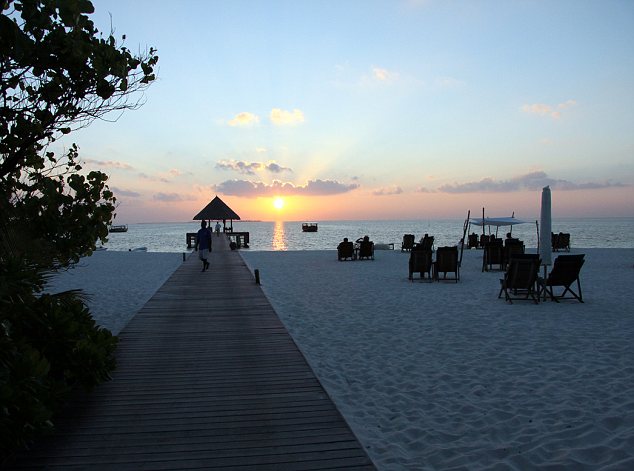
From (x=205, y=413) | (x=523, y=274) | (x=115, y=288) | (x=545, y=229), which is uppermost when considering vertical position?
(x=545, y=229)

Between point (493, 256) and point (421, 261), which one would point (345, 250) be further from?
point (421, 261)

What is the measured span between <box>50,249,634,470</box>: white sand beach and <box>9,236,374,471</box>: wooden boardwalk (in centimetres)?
32

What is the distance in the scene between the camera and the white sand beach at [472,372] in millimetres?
3324

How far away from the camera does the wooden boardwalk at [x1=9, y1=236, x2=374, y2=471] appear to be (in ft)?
9.82

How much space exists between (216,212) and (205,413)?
26934mm

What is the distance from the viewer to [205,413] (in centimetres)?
371

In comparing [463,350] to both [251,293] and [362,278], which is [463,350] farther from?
[362,278]

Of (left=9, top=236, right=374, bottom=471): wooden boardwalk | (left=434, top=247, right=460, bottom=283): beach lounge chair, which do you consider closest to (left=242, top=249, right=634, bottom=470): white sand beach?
(left=9, top=236, right=374, bottom=471): wooden boardwalk

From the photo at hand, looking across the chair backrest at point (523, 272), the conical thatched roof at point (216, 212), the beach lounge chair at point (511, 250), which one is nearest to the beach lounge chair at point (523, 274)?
the chair backrest at point (523, 272)

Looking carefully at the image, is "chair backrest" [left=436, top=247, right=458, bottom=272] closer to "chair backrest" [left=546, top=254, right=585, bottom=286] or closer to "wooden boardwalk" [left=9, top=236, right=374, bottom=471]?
"chair backrest" [left=546, top=254, right=585, bottom=286]

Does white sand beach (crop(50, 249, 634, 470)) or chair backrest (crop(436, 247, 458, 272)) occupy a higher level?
chair backrest (crop(436, 247, 458, 272))

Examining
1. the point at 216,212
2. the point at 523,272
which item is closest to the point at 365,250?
the point at 523,272

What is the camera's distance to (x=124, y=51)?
389 cm

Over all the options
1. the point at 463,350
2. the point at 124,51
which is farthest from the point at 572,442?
the point at 124,51
